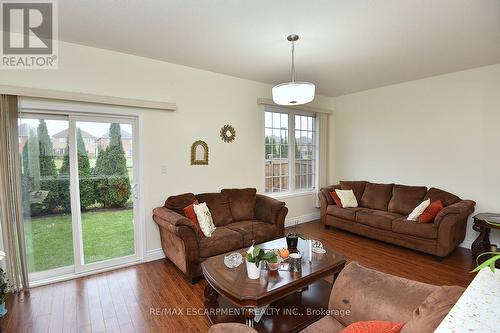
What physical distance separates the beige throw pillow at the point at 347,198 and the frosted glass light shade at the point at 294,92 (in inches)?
103

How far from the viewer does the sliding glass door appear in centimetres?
278

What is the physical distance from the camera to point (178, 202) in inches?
130

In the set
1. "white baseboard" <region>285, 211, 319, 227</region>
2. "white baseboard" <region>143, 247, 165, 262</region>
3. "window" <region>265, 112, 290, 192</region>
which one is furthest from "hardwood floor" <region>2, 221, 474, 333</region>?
"window" <region>265, 112, 290, 192</region>

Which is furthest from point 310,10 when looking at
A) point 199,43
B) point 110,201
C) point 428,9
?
point 110,201

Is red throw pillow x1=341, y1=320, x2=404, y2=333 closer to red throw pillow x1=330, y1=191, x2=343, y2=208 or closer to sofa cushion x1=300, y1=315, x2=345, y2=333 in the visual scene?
sofa cushion x1=300, y1=315, x2=345, y2=333

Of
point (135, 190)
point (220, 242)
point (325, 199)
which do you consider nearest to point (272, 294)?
point (220, 242)

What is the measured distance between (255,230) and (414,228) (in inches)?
90.4

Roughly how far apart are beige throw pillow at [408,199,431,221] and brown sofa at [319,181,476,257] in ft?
0.37

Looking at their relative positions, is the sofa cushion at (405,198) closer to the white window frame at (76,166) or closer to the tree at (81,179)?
the white window frame at (76,166)

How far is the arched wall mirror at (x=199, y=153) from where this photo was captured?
3719 millimetres

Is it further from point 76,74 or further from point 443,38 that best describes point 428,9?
point 76,74

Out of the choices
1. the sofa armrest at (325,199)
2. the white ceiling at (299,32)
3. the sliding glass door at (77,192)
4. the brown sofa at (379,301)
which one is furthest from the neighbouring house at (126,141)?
the sofa armrest at (325,199)

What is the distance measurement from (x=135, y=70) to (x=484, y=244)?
5.22 m

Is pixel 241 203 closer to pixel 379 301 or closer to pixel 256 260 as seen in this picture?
pixel 256 260
